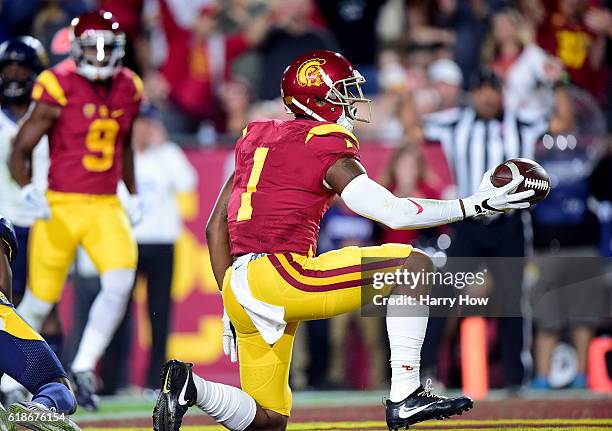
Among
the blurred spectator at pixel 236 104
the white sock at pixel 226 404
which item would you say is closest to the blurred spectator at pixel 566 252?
the blurred spectator at pixel 236 104

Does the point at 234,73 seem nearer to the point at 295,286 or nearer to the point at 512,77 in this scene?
the point at 512,77

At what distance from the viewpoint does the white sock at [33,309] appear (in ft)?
25.1

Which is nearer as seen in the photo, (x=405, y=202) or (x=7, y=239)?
(x=405, y=202)

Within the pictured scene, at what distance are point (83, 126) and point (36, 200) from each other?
1.63 feet

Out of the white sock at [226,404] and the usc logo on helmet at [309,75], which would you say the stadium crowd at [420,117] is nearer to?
the white sock at [226,404]

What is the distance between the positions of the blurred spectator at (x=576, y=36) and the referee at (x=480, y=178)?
1972 millimetres

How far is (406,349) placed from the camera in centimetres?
532

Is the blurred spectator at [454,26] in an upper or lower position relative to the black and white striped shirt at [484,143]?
upper

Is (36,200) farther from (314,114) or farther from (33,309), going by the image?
(314,114)

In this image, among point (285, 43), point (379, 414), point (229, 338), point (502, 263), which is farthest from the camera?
point (285, 43)

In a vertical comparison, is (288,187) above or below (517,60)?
below

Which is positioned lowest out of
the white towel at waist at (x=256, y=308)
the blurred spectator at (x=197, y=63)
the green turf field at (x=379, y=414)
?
the green turf field at (x=379, y=414)

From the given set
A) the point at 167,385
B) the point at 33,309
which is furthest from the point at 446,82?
the point at 167,385

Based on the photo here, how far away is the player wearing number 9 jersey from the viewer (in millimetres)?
7551
